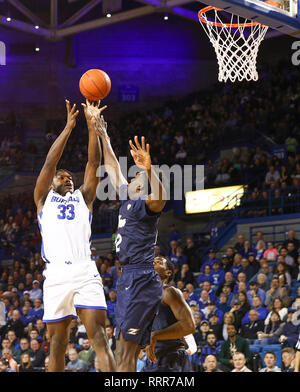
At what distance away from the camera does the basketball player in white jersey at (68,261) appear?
544 centimetres

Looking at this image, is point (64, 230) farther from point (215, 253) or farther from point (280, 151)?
point (280, 151)

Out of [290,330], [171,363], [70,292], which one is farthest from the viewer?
[290,330]

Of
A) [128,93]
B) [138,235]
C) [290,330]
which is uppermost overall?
[128,93]

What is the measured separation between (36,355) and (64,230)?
259 inches

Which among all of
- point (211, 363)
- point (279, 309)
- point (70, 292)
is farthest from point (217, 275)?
point (70, 292)

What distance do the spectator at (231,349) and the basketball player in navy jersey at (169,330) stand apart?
3736 mm

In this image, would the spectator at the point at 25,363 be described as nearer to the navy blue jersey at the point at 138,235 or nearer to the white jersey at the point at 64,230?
the white jersey at the point at 64,230

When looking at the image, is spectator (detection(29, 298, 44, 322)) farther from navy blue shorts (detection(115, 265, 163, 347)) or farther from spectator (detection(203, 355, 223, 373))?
navy blue shorts (detection(115, 265, 163, 347))

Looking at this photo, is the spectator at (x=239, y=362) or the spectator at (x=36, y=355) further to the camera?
the spectator at (x=36, y=355)

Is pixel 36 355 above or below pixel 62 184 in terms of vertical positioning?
below

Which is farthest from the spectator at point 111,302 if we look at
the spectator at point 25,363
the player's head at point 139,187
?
the player's head at point 139,187

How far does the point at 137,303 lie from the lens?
17.4 feet

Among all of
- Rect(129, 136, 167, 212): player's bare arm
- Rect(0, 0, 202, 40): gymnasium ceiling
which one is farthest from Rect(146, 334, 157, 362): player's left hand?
Rect(0, 0, 202, 40): gymnasium ceiling

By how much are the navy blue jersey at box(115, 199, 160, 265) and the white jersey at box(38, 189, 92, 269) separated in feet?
1.29
